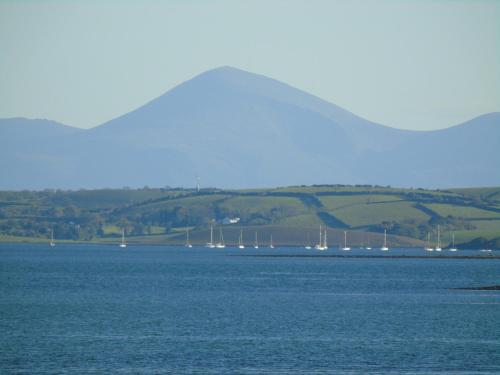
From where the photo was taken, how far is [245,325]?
264 ft

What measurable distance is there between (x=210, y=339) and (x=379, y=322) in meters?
17.0

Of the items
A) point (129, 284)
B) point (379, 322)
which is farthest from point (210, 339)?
point (129, 284)

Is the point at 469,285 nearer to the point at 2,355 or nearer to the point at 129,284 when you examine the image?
the point at 129,284

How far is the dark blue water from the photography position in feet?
203

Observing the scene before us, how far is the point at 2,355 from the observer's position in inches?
2491

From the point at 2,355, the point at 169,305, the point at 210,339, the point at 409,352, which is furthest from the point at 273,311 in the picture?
the point at 2,355

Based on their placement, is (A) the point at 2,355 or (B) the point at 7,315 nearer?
(A) the point at 2,355

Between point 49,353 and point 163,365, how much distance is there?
26.1 feet

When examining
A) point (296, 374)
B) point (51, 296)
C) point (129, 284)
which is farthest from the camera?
point (129, 284)

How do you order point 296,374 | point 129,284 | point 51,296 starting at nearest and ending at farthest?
Answer: 1. point 296,374
2. point 51,296
3. point 129,284

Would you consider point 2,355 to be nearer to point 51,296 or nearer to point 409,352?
point 409,352

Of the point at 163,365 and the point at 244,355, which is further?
the point at 244,355

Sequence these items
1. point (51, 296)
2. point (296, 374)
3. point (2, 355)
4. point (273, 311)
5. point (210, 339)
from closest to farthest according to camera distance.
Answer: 1. point (296, 374)
2. point (2, 355)
3. point (210, 339)
4. point (273, 311)
5. point (51, 296)

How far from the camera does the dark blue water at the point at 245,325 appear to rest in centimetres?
6191
